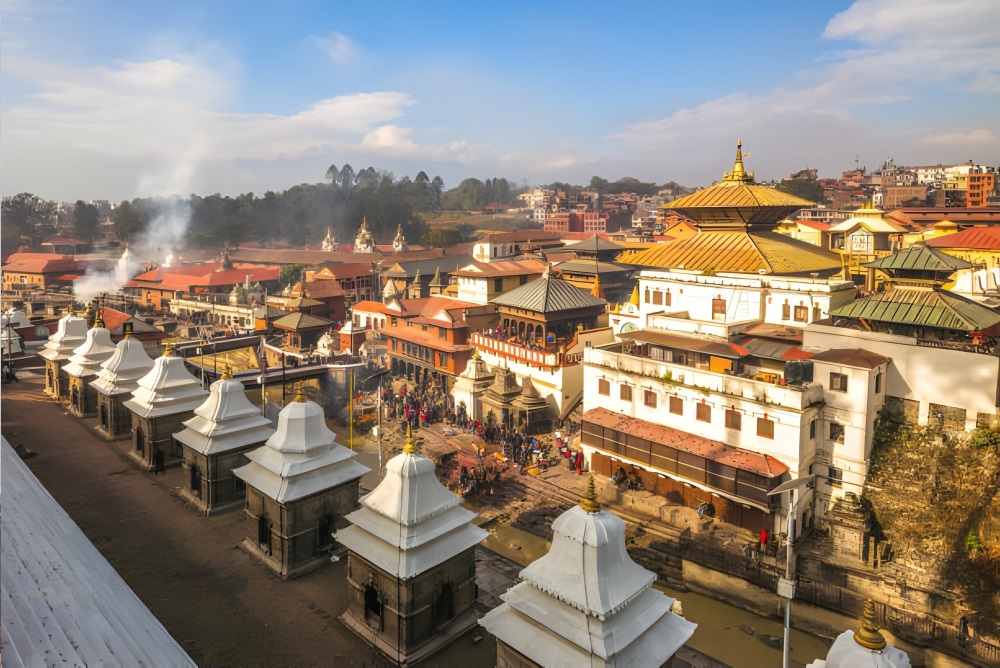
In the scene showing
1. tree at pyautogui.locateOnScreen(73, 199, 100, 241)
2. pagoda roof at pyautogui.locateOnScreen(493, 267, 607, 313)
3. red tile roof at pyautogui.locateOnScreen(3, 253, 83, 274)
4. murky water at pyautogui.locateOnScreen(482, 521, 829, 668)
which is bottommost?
murky water at pyautogui.locateOnScreen(482, 521, 829, 668)

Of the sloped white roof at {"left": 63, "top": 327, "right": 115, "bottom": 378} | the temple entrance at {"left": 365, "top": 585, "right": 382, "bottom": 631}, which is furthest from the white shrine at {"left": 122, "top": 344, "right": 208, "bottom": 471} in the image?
the temple entrance at {"left": 365, "top": 585, "right": 382, "bottom": 631}

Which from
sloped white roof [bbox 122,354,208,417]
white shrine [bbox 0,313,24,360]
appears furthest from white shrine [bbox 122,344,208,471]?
white shrine [bbox 0,313,24,360]

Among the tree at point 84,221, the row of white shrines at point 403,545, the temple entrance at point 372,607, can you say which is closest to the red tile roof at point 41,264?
the tree at point 84,221

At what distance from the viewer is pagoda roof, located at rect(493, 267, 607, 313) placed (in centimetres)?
3272

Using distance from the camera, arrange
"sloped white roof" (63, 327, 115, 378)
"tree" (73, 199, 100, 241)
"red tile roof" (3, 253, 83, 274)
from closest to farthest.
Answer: "sloped white roof" (63, 327, 115, 378) → "red tile roof" (3, 253, 83, 274) → "tree" (73, 199, 100, 241)

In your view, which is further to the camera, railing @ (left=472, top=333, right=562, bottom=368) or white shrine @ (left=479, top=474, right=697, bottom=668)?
railing @ (left=472, top=333, right=562, bottom=368)

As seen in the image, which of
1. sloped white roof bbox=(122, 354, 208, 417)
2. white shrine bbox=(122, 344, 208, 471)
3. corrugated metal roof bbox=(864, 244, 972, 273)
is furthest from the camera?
corrugated metal roof bbox=(864, 244, 972, 273)

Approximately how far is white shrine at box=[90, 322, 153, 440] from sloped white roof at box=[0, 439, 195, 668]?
10.0 meters

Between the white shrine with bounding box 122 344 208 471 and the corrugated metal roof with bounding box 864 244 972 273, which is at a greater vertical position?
the corrugated metal roof with bounding box 864 244 972 273

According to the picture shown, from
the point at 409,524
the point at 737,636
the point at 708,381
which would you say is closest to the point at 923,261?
the point at 708,381

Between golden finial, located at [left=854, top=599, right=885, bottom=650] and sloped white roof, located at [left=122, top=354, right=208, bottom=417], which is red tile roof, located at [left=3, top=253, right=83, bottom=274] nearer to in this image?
sloped white roof, located at [left=122, top=354, right=208, bottom=417]

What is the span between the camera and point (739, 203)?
2848cm

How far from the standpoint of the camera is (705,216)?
99.5ft

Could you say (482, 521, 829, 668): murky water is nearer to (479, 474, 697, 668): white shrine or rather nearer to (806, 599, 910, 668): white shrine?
(479, 474, 697, 668): white shrine
